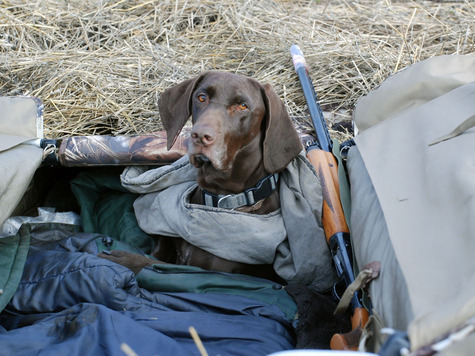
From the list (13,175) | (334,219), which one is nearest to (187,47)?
(13,175)

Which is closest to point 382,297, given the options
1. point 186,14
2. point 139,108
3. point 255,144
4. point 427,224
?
point 427,224

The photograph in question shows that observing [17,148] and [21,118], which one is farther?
[21,118]

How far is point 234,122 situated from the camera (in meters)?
2.73

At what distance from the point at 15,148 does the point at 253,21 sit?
2.93 metres

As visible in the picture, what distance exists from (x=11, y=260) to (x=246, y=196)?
124 cm

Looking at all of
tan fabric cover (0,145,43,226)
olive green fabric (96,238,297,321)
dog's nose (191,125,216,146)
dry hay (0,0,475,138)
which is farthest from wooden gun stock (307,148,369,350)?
tan fabric cover (0,145,43,226)

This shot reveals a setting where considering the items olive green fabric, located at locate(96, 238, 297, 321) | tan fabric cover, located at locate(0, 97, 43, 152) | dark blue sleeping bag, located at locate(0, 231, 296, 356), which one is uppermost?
tan fabric cover, located at locate(0, 97, 43, 152)

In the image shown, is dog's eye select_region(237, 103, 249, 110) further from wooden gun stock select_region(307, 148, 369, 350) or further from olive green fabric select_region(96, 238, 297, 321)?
olive green fabric select_region(96, 238, 297, 321)

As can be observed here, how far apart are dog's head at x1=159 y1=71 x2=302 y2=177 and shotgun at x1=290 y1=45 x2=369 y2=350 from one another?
23 cm

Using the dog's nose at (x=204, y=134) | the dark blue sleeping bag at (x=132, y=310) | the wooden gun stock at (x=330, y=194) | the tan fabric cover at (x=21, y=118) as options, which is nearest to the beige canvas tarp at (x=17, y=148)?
the tan fabric cover at (x=21, y=118)

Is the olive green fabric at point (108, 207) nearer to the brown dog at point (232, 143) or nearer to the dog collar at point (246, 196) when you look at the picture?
the brown dog at point (232, 143)

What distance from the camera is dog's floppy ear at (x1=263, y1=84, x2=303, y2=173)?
2844 mm

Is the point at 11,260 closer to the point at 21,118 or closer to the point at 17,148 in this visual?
the point at 17,148

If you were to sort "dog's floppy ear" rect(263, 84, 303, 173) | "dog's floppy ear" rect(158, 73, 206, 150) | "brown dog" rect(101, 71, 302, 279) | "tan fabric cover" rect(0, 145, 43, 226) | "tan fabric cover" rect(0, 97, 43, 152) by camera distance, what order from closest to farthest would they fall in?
"tan fabric cover" rect(0, 145, 43, 226) → "brown dog" rect(101, 71, 302, 279) → "dog's floppy ear" rect(263, 84, 303, 173) → "dog's floppy ear" rect(158, 73, 206, 150) → "tan fabric cover" rect(0, 97, 43, 152)
